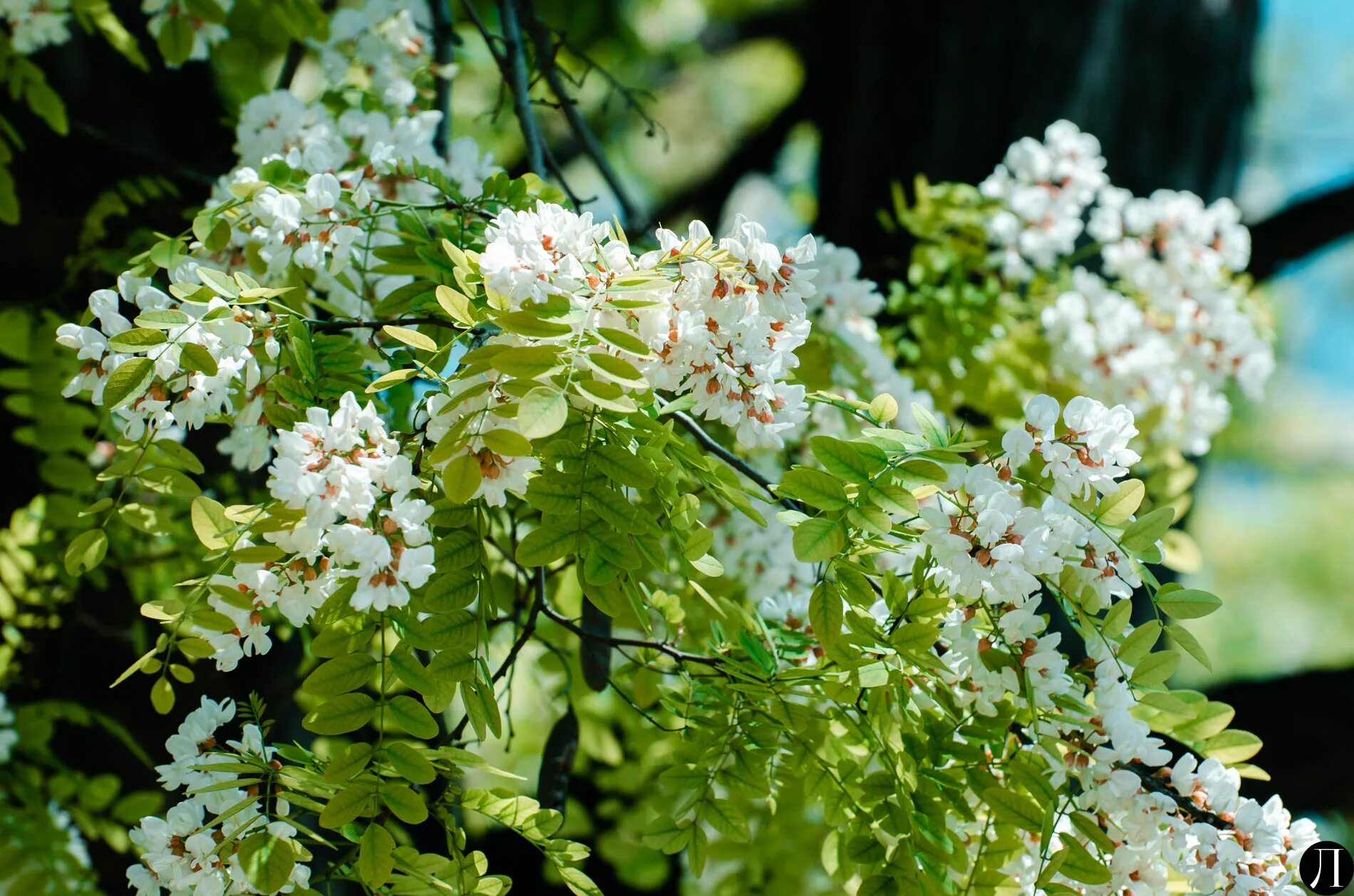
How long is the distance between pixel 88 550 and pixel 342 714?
35 cm

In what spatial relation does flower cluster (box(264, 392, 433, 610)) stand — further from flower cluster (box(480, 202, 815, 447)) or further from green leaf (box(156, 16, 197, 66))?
green leaf (box(156, 16, 197, 66))

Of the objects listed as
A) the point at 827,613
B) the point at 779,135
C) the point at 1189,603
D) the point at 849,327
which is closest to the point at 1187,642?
the point at 1189,603

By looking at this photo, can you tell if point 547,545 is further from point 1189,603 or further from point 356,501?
point 1189,603

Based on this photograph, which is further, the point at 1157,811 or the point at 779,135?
the point at 779,135

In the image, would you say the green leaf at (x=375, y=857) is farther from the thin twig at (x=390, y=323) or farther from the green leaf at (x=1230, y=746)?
the green leaf at (x=1230, y=746)

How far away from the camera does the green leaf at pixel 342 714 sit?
1014 mm

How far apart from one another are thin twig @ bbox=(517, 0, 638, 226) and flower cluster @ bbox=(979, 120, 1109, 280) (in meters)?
0.75

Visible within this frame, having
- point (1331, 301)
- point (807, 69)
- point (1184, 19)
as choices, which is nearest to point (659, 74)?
point (807, 69)

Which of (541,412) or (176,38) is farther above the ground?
(176,38)

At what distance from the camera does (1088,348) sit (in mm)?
2141

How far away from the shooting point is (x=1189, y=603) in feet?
3.66

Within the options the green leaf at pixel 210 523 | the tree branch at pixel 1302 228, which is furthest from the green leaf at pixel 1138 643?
the tree branch at pixel 1302 228

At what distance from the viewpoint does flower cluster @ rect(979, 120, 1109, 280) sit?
7.04ft

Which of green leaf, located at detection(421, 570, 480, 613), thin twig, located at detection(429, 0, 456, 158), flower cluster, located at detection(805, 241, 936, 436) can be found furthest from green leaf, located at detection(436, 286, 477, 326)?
thin twig, located at detection(429, 0, 456, 158)
